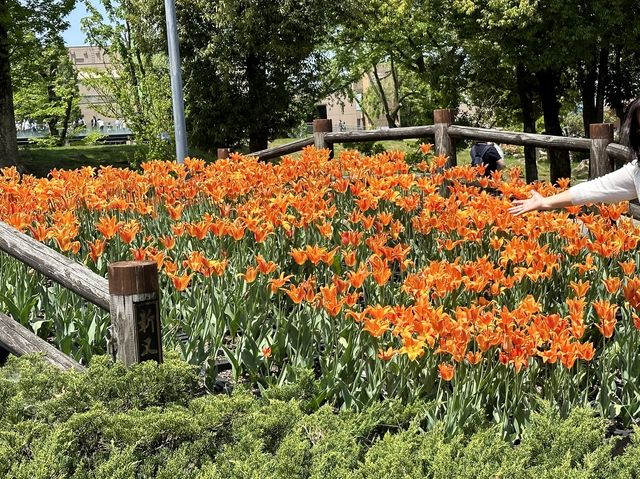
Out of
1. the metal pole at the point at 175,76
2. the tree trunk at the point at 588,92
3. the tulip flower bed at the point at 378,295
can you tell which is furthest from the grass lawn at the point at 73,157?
the tulip flower bed at the point at 378,295

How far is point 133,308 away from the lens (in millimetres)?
3271

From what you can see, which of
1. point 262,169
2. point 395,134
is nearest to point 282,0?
Result: point 395,134

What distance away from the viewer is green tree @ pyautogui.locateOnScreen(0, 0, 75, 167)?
811 inches

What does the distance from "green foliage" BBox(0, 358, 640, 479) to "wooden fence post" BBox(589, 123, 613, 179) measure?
4338 mm

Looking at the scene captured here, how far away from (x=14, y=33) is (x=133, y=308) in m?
19.3

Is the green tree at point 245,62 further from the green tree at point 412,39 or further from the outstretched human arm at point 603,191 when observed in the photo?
the outstretched human arm at point 603,191

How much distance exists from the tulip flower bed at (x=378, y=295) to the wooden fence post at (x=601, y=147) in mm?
1159

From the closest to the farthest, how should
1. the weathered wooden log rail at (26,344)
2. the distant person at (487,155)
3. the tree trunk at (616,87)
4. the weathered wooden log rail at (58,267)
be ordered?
the weathered wooden log rail at (58,267) < the weathered wooden log rail at (26,344) < the distant person at (487,155) < the tree trunk at (616,87)

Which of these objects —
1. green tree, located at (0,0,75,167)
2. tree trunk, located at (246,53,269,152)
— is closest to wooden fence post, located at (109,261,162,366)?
green tree, located at (0,0,75,167)

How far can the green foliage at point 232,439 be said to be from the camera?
105 inches

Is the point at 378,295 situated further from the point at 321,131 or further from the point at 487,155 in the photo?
the point at 321,131

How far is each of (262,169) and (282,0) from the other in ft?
57.0

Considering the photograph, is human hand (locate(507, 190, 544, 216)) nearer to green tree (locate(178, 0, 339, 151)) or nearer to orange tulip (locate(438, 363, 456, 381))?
orange tulip (locate(438, 363, 456, 381))

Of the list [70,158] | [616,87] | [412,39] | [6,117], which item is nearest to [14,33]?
[6,117]
